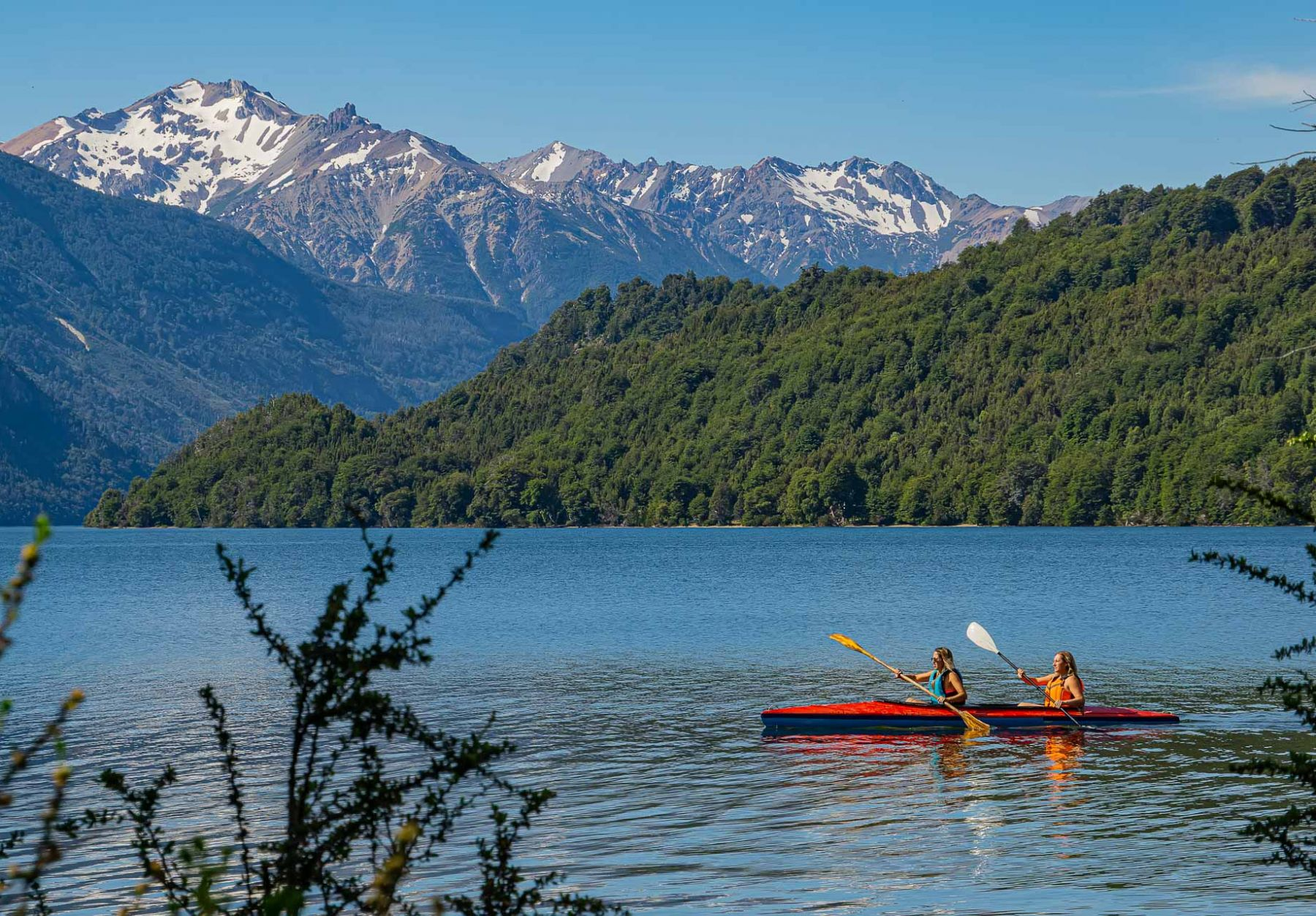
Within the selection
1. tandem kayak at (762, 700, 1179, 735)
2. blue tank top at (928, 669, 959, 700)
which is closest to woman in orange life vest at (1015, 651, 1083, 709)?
tandem kayak at (762, 700, 1179, 735)

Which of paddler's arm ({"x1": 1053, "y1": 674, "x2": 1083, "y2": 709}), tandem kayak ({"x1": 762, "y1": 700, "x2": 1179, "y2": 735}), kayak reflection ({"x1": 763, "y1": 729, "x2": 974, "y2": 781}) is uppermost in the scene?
paddler's arm ({"x1": 1053, "y1": 674, "x2": 1083, "y2": 709})

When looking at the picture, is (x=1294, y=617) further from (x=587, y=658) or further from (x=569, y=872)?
(x=569, y=872)

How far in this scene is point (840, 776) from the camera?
29516 mm

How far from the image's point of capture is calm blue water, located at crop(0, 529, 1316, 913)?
2120cm

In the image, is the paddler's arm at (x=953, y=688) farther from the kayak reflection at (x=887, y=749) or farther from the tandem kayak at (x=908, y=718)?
the kayak reflection at (x=887, y=749)

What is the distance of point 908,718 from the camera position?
1346 inches

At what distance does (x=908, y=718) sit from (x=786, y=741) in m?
2.70

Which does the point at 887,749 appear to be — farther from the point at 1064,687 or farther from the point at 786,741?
the point at 1064,687

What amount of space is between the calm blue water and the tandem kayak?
0.51 metres

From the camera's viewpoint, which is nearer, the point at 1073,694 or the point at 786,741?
the point at 786,741

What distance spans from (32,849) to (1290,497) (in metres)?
137

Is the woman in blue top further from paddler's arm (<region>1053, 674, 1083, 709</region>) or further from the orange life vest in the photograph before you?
paddler's arm (<region>1053, 674, 1083, 709</region>)

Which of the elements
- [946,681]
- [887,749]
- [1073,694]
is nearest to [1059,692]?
[1073,694]

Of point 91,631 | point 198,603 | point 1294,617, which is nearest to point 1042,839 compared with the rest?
point 1294,617
